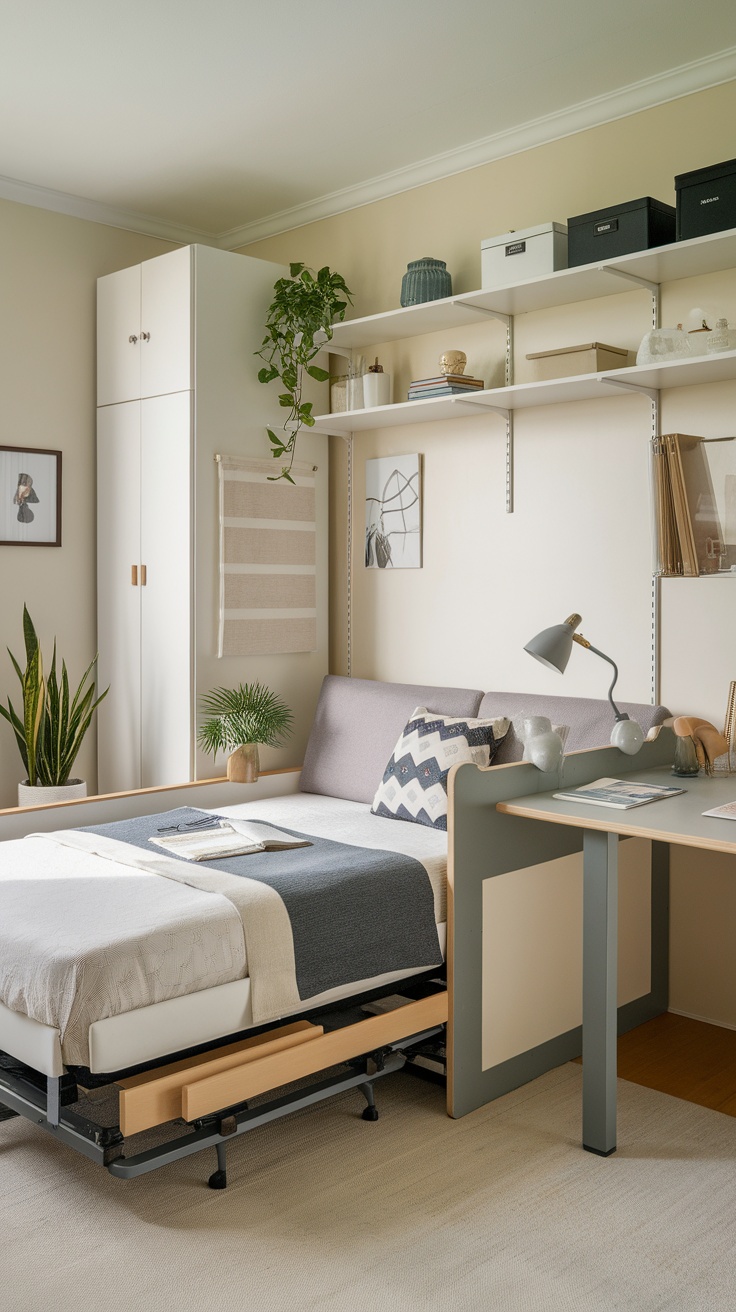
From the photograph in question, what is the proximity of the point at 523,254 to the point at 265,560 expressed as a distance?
1400 millimetres

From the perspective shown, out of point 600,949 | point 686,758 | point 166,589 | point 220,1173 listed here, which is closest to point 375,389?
point 166,589

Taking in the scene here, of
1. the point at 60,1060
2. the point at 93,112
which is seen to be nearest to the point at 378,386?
the point at 93,112

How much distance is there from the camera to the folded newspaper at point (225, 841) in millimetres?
2758

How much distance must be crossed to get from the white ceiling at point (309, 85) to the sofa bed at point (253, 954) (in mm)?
1829

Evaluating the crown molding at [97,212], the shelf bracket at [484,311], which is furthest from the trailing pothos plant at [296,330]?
the crown molding at [97,212]

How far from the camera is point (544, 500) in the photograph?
3.53 m

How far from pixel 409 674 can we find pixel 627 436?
1208mm

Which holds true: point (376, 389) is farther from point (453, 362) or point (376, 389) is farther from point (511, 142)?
point (511, 142)

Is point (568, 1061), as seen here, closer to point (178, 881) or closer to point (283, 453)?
point (178, 881)

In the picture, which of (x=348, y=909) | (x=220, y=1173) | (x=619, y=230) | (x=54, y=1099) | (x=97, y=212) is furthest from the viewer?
(x=97, y=212)

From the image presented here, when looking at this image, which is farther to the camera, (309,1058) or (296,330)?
(296,330)

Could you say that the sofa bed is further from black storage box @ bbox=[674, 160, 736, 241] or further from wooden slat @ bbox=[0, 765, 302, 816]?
black storage box @ bbox=[674, 160, 736, 241]

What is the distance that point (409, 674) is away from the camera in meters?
4.01

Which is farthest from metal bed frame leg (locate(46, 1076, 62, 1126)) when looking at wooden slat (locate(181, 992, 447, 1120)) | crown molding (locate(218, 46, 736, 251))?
crown molding (locate(218, 46, 736, 251))
